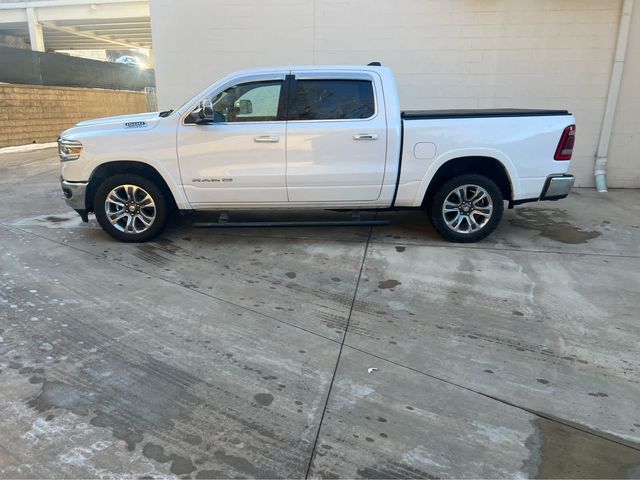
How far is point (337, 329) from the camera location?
3.79 meters

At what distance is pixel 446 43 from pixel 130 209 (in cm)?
647

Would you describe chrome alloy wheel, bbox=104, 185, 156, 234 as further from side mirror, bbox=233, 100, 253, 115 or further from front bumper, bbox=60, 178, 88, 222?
side mirror, bbox=233, 100, 253, 115

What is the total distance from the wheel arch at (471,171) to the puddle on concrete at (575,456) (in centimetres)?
338

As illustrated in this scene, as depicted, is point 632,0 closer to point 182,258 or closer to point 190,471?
point 182,258

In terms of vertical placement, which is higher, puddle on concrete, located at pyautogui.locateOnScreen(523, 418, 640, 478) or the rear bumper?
the rear bumper

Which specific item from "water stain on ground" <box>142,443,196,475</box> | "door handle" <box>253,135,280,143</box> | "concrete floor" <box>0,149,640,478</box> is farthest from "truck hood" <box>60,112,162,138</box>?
"water stain on ground" <box>142,443,196,475</box>

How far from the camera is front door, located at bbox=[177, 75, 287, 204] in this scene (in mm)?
5359

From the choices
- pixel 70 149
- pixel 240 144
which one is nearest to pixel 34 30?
pixel 70 149

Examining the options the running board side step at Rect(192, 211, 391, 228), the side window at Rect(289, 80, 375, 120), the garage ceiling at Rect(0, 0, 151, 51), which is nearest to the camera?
the side window at Rect(289, 80, 375, 120)

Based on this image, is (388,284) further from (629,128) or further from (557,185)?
(629,128)

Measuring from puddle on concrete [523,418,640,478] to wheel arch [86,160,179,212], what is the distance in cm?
450

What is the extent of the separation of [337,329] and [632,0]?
8477mm

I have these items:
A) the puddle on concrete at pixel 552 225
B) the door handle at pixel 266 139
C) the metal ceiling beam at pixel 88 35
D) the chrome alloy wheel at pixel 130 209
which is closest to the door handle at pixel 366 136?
the door handle at pixel 266 139

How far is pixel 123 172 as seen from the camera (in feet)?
18.5
